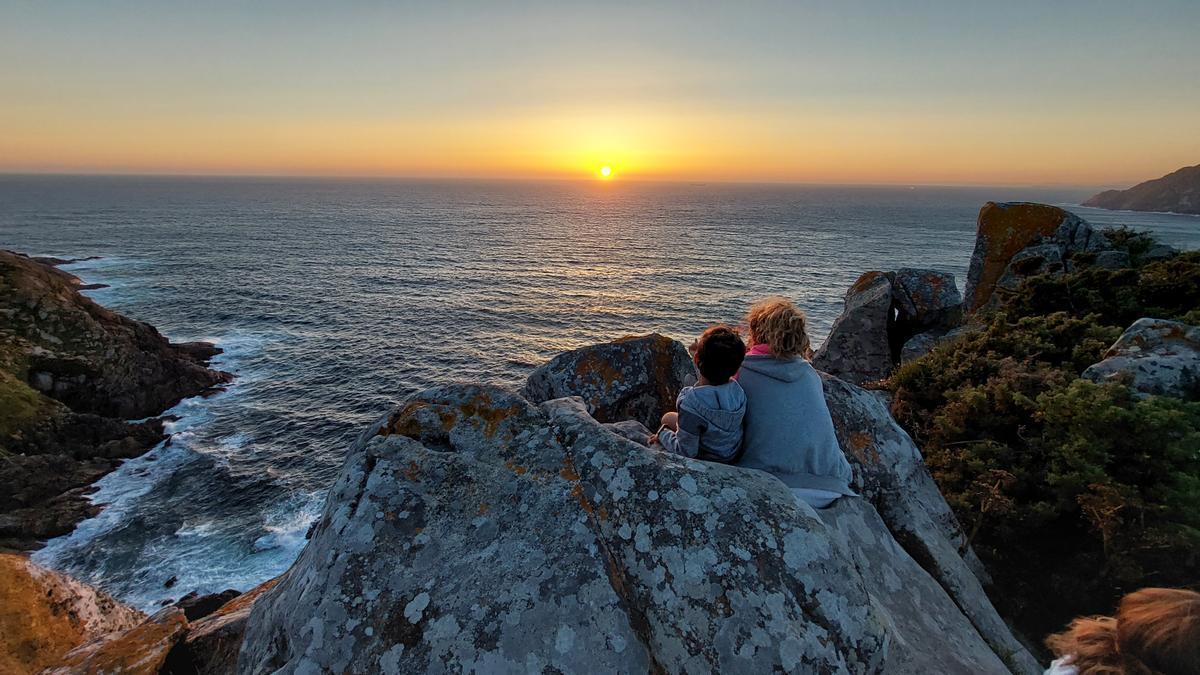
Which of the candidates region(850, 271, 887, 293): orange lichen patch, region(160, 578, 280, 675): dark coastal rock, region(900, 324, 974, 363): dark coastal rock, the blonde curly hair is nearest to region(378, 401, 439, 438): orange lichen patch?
region(160, 578, 280, 675): dark coastal rock

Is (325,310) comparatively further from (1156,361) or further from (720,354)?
(1156,361)

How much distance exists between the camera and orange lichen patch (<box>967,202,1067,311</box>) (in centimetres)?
2298

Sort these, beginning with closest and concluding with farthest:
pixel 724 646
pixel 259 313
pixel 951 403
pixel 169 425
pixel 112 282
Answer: pixel 724 646 < pixel 951 403 < pixel 169 425 < pixel 259 313 < pixel 112 282

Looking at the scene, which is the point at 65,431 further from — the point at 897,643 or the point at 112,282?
the point at 112,282

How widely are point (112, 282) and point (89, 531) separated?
57.6m

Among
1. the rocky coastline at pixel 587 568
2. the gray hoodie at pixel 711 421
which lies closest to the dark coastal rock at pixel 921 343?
the rocky coastline at pixel 587 568

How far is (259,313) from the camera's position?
186ft

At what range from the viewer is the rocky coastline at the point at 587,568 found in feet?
13.8

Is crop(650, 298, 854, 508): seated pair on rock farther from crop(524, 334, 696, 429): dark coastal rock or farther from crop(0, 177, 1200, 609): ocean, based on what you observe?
crop(0, 177, 1200, 609): ocean

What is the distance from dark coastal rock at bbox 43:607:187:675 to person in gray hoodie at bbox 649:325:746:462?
7.16m

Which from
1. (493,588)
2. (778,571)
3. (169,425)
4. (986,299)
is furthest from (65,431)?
(986,299)

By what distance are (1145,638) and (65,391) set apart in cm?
4539

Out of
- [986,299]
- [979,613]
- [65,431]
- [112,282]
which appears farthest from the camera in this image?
[112,282]

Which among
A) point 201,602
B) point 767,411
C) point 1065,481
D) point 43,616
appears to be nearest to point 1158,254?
point 1065,481
